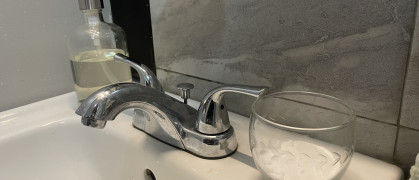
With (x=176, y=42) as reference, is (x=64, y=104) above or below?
below

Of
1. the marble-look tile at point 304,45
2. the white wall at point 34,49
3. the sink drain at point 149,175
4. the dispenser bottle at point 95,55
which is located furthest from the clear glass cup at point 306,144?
the white wall at point 34,49

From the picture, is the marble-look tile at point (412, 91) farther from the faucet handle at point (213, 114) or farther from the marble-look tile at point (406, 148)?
the faucet handle at point (213, 114)

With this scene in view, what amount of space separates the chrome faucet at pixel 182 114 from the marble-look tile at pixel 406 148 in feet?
0.49

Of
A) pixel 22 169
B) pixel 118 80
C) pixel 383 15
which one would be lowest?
pixel 22 169

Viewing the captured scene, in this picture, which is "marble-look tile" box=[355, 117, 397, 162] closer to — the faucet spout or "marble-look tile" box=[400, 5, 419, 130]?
"marble-look tile" box=[400, 5, 419, 130]

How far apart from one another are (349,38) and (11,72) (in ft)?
1.64

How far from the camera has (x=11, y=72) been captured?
1.70ft

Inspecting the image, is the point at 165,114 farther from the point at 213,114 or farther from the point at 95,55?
the point at 95,55

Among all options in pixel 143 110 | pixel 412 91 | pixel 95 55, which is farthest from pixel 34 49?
pixel 412 91

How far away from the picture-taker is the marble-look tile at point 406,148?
12.3 inches

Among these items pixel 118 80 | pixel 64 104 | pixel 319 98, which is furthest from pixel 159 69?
pixel 319 98

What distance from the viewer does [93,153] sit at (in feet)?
1.63

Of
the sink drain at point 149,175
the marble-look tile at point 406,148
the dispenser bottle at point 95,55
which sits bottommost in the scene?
the sink drain at point 149,175

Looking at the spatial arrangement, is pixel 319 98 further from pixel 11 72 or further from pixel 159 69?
pixel 11 72
